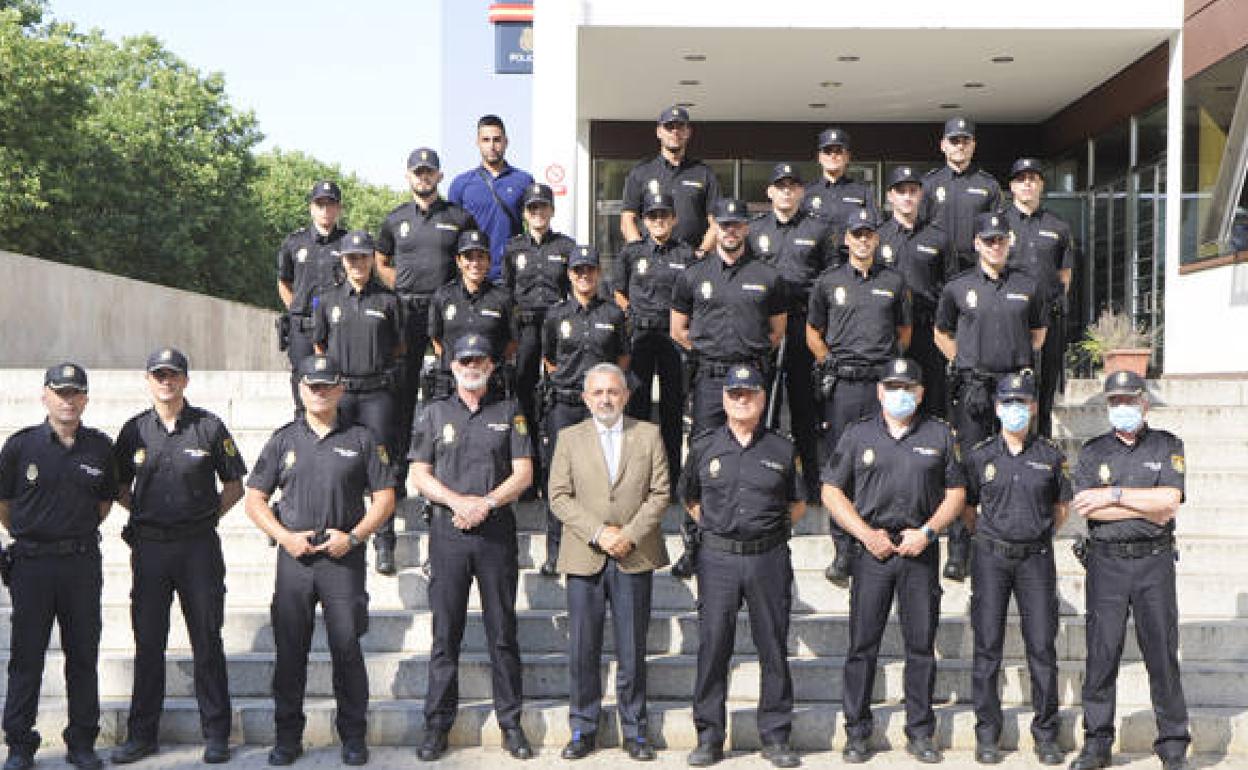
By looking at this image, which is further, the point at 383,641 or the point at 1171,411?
the point at 1171,411

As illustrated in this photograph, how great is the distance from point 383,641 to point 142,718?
56.0 inches

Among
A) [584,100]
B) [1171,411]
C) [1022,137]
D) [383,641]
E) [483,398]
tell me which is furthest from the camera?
[1022,137]

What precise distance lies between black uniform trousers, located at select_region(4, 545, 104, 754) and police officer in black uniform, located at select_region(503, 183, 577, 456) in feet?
9.24

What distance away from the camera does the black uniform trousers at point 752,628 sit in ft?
21.2

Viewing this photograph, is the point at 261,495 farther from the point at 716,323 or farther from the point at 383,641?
the point at 716,323

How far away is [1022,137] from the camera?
18.9 m

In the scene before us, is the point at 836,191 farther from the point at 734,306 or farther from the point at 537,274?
the point at 537,274

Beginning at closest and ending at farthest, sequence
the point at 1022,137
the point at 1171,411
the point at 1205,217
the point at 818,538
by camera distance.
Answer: the point at 818,538
the point at 1171,411
the point at 1205,217
the point at 1022,137

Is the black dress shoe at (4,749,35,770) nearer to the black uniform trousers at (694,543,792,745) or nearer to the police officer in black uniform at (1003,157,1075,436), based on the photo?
the black uniform trousers at (694,543,792,745)

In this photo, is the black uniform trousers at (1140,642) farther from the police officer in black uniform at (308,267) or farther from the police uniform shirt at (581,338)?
the police officer in black uniform at (308,267)

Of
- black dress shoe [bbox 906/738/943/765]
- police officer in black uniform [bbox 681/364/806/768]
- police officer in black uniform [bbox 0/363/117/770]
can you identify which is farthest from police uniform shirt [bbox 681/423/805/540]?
police officer in black uniform [bbox 0/363/117/770]

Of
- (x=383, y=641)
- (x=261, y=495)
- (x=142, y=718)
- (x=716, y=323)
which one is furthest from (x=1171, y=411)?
(x=142, y=718)

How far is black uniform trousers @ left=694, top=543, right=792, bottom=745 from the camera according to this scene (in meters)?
6.46

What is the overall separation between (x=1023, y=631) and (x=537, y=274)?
3677 millimetres
